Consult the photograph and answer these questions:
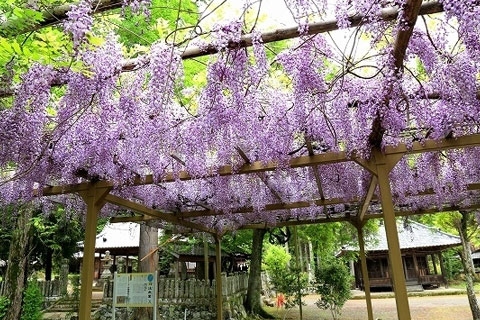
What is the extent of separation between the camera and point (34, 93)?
284 cm

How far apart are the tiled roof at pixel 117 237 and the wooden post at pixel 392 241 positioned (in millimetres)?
11536

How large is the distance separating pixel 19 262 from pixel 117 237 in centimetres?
868

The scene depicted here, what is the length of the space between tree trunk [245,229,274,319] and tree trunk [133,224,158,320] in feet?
12.8

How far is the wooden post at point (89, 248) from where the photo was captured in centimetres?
409

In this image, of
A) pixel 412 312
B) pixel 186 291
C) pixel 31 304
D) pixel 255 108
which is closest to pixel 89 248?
pixel 255 108

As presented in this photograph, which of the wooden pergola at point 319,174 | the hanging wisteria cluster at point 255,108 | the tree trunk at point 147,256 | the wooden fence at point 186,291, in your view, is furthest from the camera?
the wooden fence at point 186,291

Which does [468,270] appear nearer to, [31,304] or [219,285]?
[219,285]

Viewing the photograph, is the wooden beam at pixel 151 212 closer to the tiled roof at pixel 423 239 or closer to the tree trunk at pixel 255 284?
the tree trunk at pixel 255 284

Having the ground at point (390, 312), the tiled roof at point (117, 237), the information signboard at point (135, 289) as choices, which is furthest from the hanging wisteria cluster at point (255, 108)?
the tiled roof at point (117, 237)

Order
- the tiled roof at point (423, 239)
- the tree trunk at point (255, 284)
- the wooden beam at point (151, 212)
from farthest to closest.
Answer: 1. the tiled roof at point (423, 239)
2. the tree trunk at point (255, 284)
3. the wooden beam at point (151, 212)

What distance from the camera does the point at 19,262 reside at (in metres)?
6.47

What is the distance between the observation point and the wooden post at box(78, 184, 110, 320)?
409 cm

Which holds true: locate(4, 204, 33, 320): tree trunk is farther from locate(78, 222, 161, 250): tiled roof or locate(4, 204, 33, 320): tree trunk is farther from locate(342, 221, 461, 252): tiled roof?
locate(342, 221, 461, 252): tiled roof

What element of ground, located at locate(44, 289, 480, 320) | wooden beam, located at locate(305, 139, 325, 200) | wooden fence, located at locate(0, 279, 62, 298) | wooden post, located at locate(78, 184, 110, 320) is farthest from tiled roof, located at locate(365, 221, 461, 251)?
wooden post, located at locate(78, 184, 110, 320)
